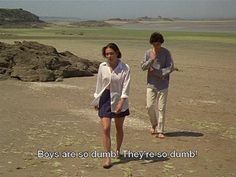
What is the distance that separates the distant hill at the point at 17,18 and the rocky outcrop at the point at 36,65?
255 feet

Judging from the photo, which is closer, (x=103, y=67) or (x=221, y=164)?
(x=103, y=67)

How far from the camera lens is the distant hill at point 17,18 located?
98.0 m

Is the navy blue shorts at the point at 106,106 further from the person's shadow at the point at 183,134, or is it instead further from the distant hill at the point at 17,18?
the distant hill at the point at 17,18

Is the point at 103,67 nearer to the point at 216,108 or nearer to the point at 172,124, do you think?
the point at 172,124

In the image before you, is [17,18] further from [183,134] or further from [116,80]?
[116,80]

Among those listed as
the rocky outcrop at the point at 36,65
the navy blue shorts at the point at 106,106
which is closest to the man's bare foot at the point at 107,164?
the navy blue shorts at the point at 106,106

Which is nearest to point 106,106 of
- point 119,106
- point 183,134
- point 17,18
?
point 119,106

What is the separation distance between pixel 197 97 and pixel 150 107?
565 centimetres

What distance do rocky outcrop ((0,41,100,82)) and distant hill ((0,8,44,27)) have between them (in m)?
77.8

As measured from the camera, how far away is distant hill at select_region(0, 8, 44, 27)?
321ft

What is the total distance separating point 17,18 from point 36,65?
307ft

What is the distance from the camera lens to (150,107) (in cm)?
845

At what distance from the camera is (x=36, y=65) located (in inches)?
664

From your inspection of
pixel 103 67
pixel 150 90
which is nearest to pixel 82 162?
pixel 103 67
